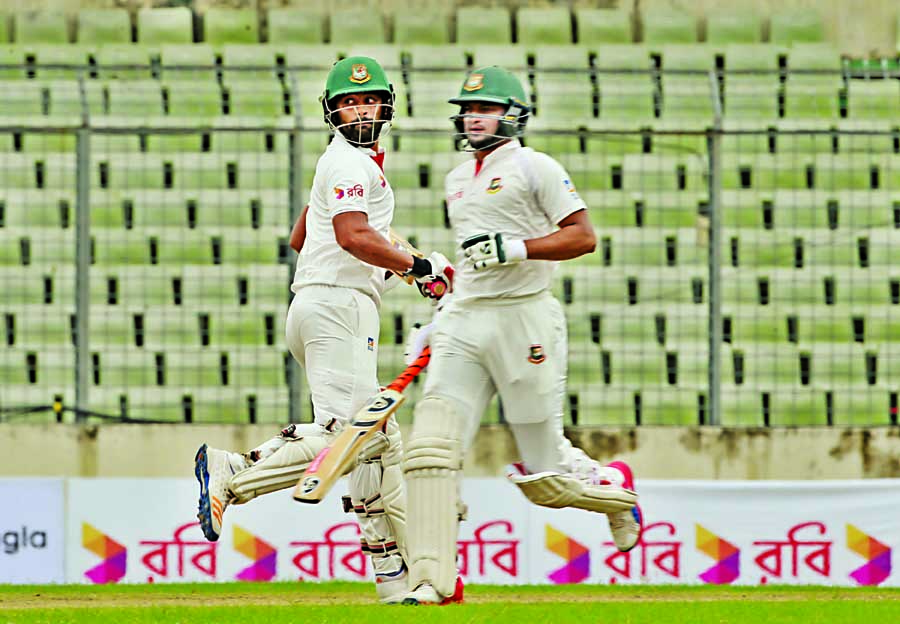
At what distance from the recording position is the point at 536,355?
6.63m

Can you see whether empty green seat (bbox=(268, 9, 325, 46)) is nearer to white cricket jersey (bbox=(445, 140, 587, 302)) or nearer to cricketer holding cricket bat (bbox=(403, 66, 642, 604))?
cricketer holding cricket bat (bbox=(403, 66, 642, 604))

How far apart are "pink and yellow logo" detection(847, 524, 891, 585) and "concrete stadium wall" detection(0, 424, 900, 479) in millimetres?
1399

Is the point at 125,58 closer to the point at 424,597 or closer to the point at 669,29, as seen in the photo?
the point at 669,29

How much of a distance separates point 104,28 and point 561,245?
418 inches

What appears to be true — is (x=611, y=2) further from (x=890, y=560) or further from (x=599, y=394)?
(x=890, y=560)

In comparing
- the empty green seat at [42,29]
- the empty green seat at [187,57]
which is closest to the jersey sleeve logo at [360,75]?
the empty green seat at [187,57]

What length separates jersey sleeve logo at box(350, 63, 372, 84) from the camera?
295 inches

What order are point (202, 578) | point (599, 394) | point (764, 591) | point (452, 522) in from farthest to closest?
point (599, 394) → point (202, 578) → point (764, 591) → point (452, 522)

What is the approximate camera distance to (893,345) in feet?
42.4

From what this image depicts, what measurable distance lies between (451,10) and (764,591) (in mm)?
8815

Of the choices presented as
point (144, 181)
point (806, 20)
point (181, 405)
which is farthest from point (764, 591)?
point (806, 20)

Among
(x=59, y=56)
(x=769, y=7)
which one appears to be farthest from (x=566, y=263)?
(x=59, y=56)

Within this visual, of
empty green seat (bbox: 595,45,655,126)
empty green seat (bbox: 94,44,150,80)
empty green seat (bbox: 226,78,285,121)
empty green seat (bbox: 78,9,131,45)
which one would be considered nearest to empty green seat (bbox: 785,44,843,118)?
empty green seat (bbox: 595,45,655,126)

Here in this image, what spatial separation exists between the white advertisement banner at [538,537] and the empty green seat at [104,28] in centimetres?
662
